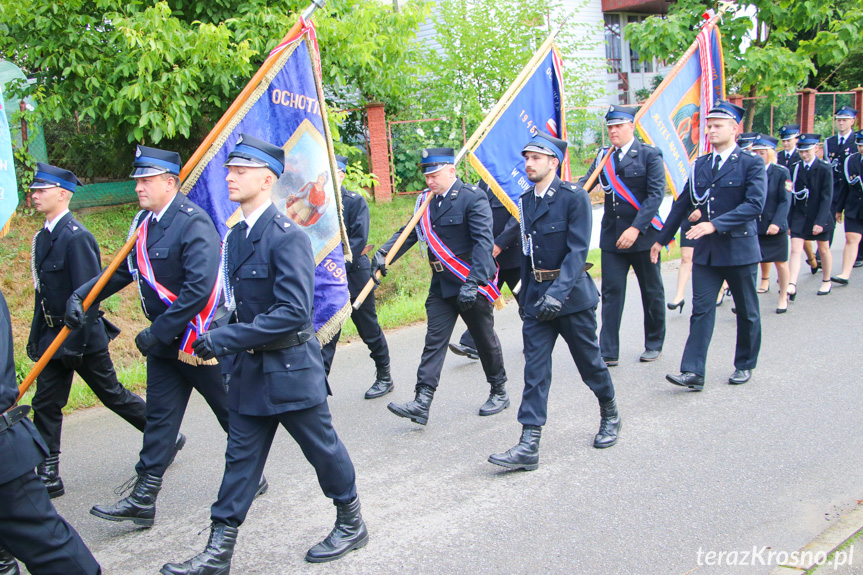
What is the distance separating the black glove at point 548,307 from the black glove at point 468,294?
76 cm

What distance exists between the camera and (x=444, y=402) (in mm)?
5980

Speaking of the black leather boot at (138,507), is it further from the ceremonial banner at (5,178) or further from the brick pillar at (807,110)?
the brick pillar at (807,110)

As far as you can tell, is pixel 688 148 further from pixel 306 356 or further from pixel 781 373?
pixel 306 356

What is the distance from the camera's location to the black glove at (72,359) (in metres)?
4.58

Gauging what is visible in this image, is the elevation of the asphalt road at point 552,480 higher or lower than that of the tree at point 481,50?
lower

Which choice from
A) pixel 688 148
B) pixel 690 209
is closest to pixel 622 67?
pixel 688 148

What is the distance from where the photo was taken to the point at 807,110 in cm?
2116

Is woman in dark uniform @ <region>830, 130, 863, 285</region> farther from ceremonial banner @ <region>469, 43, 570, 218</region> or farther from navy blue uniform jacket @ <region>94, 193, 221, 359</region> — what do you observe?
navy blue uniform jacket @ <region>94, 193, 221, 359</region>

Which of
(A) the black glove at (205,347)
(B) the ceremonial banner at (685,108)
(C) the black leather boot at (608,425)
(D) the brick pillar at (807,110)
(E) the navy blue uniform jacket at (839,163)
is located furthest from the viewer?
(D) the brick pillar at (807,110)

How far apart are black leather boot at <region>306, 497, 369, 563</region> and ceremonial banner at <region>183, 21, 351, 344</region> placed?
133cm

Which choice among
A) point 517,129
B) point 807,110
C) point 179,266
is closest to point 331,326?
point 179,266

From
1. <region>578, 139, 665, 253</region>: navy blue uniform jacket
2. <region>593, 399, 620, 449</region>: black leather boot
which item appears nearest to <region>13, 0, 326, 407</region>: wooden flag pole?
<region>593, 399, 620, 449</region>: black leather boot

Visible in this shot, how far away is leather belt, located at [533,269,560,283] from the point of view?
4.87 m

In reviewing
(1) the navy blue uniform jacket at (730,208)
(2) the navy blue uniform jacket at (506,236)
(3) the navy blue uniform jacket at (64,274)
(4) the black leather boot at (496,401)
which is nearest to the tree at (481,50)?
(2) the navy blue uniform jacket at (506,236)
